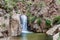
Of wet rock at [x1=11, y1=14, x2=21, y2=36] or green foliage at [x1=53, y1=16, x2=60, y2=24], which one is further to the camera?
green foliage at [x1=53, y1=16, x2=60, y2=24]

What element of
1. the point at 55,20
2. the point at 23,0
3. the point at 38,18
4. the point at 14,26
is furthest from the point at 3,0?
the point at 23,0

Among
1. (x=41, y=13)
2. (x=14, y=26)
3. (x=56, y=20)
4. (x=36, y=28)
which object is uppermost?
(x=41, y=13)

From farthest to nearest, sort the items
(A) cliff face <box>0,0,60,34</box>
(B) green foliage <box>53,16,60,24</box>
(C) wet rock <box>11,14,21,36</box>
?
(B) green foliage <box>53,16,60,24</box> → (A) cliff face <box>0,0,60,34</box> → (C) wet rock <box>11,14,21,36</box>

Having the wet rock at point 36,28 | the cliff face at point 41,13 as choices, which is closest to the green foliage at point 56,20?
the cliff face at point 41,13

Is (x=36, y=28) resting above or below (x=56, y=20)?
below

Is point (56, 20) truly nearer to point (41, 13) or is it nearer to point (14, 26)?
point (41, 13)

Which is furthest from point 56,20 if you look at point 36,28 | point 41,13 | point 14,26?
point 14,26

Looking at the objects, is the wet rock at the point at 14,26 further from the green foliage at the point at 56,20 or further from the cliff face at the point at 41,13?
the green foliage at the point at 56,20

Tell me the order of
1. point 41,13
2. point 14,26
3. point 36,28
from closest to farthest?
point 14,26 → point 36,28 → point 41,13

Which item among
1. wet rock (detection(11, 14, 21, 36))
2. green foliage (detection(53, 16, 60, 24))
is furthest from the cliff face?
wet rock (detection(11, 14, 21, 36))

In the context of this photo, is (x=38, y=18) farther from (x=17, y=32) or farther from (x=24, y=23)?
(x=17, y=32)

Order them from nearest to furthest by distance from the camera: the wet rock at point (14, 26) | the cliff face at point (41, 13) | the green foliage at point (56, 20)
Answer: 1. the wet rock at point (14, 26)
2. the cliff face at point (41, 13)
3. the green foliage at point (56, 20)

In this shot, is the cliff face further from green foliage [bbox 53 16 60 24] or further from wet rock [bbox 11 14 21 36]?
wet rock [bbox 11 14 21 36]

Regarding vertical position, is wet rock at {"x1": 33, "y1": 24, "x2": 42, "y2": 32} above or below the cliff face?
below
